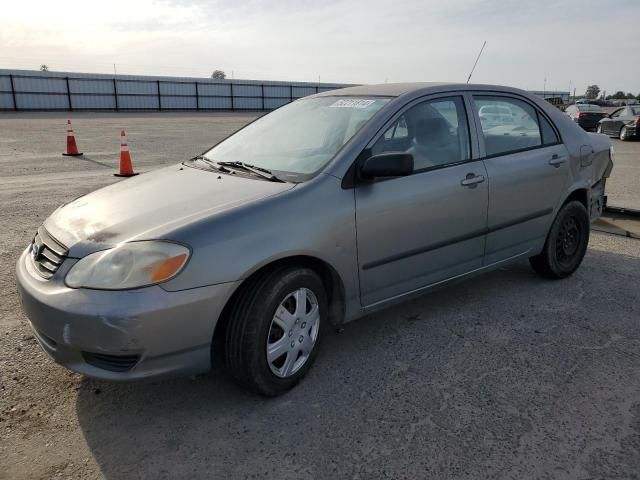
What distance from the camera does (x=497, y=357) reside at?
329 cm

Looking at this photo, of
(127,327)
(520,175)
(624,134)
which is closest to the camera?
(127,327)

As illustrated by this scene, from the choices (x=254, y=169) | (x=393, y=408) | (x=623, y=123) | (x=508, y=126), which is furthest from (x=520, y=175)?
(x=623, y=123)

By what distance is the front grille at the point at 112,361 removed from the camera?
244cm

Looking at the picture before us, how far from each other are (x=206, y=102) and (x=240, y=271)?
38.6 metres

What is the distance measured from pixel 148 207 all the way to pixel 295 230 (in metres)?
0.81

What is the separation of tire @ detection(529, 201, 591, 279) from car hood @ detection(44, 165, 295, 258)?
8.48ft

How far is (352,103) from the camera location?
3.66 meters

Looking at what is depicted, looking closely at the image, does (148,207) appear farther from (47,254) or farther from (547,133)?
(547,133)

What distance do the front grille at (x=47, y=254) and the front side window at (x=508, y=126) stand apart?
2.81m

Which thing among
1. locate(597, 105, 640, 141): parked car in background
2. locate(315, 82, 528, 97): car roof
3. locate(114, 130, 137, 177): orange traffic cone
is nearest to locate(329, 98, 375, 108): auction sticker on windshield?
locate(315, 82, 528, 97): car roof

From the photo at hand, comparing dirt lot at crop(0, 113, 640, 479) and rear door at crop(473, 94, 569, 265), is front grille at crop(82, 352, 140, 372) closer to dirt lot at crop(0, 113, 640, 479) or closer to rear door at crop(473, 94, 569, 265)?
dirt lot at crop(0, 113, 640, 479)

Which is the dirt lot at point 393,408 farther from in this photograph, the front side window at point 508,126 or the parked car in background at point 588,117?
the parked car in background at point 588,117

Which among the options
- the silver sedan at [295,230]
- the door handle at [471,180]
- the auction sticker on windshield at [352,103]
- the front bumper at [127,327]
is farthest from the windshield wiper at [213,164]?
the door handle at [471,180]

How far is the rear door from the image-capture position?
3.88 meters
